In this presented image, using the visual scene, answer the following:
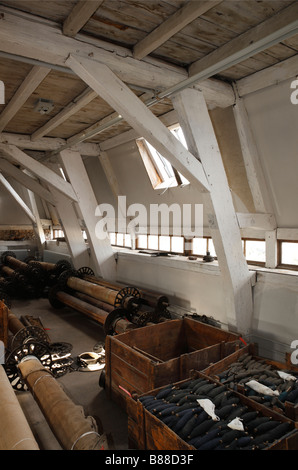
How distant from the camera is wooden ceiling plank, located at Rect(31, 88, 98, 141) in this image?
16.0 feet

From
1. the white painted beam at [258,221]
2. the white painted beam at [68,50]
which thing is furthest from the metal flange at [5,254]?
the white painted beam at [258,221]

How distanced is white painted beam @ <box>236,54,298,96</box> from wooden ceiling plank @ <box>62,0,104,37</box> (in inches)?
91.7

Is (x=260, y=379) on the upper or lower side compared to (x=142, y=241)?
lower

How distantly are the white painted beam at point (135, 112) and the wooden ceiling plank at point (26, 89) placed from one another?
0.86 meters

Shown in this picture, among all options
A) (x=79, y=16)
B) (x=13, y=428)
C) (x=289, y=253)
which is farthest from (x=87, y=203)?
(x=13, y=428)

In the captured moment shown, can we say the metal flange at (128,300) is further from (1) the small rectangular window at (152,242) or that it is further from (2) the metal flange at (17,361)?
(1) the small rectangular window at (152,242)

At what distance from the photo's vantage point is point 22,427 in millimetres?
2609

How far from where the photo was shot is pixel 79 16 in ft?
9.53

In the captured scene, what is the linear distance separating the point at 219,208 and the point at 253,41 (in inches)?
76.7

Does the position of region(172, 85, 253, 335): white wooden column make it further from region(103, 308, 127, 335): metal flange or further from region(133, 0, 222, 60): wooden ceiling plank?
region(103, 308, 127, 335): metal flange

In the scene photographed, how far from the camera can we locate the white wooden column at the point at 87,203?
769 centimetres

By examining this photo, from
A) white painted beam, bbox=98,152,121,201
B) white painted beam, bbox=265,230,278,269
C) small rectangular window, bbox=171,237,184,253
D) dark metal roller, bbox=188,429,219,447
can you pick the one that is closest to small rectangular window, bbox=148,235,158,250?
small rectangular window, bbox=171,237,184,253

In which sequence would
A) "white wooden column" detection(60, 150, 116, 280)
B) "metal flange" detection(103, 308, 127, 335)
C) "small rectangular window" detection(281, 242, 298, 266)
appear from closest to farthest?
"small rectangular window" detection(281, 242, 298, 266)
"metal flange" detection(103, 308, 127, 335)
"white wooden column" detection(60, 150, 116, 280)

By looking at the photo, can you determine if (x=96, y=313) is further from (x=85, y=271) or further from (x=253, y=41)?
(x=253, y=41)
